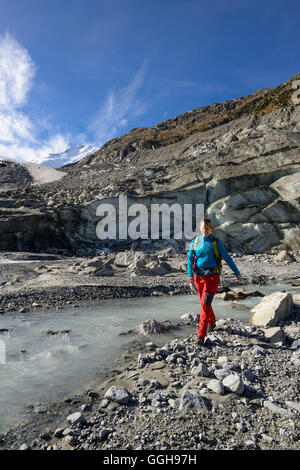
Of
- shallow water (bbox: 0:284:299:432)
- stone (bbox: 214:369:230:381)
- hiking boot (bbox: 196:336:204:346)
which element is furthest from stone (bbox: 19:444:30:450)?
→ hiking boot (bbox: 196:336:204:346)

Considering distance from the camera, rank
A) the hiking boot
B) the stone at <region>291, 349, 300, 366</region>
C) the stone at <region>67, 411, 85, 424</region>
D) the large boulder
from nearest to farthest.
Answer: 1. the stone at <region>67, 411, 85, 424</region>
2. the stone at <region>291, 349, 300, 366</region>
3. the hiking boot
4. the large boulder

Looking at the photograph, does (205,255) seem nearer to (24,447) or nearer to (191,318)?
(191,318)

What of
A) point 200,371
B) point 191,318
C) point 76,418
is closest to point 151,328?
point 191,318

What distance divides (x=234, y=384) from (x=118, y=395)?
4.97 ft

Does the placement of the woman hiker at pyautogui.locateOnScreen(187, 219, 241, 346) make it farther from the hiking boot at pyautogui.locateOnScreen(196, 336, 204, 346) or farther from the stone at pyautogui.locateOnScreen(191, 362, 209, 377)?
the stone at pyautogui.locateOnScreen(191, 362, 209, 377)

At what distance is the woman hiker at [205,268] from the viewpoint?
556 centimetres

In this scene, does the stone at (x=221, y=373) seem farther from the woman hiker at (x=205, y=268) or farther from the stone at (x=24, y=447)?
the stone at (x=24, y=447)

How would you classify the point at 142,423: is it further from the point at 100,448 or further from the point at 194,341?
the point at 194,341

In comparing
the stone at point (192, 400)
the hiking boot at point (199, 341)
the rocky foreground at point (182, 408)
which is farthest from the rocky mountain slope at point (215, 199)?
the stone at point (192, 400)

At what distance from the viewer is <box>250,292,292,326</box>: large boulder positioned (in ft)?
22.9

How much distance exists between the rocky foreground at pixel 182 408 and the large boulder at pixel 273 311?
6.29ft

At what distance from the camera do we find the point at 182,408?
3.30 metres

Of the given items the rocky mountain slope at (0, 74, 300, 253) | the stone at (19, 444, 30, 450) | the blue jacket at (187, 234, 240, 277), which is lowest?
the stone at (19, 444, 30, 450)

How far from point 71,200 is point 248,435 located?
Answer: 3056 centimetres
